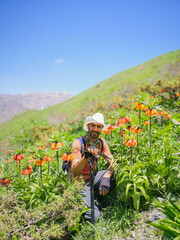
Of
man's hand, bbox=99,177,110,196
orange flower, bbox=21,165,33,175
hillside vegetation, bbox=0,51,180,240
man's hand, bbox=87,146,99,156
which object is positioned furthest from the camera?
man's hand, bbox=99,177,110,196

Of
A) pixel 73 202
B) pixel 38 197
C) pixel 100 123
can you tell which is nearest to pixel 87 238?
pixel 73 202

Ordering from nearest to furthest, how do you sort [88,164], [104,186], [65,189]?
[65,189] → [104,186] → [88,164]

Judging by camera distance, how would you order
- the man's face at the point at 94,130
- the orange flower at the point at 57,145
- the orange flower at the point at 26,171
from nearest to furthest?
the orange flower at the point at 57,145
the orange flower at the point at 26,171
the man's face at the point at 94,130

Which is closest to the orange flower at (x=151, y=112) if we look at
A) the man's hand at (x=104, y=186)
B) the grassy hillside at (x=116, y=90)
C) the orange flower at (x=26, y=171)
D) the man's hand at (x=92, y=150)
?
the man's hand at (x=92, y=150)

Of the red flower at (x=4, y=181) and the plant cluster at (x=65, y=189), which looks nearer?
the plant cluster at (x=65, y=189)

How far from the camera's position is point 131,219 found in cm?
251

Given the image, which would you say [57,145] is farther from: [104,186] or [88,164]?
[104,186]

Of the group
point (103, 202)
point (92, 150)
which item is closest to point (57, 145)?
point (92, 150)

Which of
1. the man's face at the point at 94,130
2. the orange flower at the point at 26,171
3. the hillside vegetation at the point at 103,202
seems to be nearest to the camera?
the hillside vegetation at the point at 103,202

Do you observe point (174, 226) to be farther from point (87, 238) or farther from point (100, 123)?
point (100, 123)

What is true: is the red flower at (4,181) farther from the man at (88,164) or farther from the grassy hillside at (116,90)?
the grassy hillside at (116,90)

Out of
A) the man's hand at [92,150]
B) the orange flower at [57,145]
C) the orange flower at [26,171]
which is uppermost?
the orange flower at [57,145]

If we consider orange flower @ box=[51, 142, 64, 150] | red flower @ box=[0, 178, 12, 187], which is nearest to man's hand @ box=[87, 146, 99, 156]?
orange flower @ box=[51, 142, 64, 150]

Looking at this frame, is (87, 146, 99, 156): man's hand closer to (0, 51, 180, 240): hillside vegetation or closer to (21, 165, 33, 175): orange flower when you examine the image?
(0, 51, 180, 240): hillside vegetation
